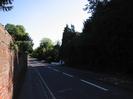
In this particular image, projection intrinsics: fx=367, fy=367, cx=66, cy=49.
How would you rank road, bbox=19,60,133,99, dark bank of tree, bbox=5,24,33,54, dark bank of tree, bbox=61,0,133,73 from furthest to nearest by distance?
dark bank of tree, bbox=61,0,133,73 < road, bbox=19,60,133,99 < dark bank of tree, bbox=5,24,33,54

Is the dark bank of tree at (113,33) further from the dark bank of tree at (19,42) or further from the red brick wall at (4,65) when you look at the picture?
the red brick wall at (4,65)

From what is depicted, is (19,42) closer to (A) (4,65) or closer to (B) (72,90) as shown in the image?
(B) (72,90)

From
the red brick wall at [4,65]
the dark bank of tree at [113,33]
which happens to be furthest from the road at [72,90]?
the dark bank of tree at [113,33]

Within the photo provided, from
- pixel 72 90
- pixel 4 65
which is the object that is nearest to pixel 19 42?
pixel 72 90

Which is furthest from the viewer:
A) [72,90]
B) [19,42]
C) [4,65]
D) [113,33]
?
[113,33]

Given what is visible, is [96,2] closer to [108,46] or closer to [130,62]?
[108,46]

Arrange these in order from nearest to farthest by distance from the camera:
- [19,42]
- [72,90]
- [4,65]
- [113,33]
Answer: [4,65] → [72,90] → [19,42] → [113,33]

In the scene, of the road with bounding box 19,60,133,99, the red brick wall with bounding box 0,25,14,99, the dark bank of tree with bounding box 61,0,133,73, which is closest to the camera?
the red brick wall with bounding box 0,25,14,99

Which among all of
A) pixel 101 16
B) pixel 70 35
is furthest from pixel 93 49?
pixel 70 35

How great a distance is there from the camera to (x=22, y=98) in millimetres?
17031

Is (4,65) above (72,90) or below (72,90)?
above

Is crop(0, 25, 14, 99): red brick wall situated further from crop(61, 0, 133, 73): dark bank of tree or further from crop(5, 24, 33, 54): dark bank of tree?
crop(61, 0, 133, 73): dark bank of tree

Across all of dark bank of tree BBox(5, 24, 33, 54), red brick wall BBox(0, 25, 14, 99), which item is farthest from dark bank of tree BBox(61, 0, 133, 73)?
red brick wall BBox(0, 25, 14, 99)

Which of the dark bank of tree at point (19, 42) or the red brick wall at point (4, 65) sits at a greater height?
the dark bank of tree at point (19, 42)
